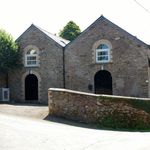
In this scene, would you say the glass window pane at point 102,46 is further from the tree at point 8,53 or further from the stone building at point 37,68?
the tree at point 8,53

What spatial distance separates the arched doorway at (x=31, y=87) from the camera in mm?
30047

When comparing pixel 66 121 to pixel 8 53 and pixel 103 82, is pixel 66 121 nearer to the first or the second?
pixel 103 82

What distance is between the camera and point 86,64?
90.6 feet

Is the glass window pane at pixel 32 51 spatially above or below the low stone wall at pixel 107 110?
above

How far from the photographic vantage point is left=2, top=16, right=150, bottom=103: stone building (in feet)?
84.6

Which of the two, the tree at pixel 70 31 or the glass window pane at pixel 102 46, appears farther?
the tree at pixel 70 31

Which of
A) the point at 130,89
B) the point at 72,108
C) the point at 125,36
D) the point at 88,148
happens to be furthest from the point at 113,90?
the point at 88,148

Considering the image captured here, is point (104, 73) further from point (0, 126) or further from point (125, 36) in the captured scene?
point (0, 126)

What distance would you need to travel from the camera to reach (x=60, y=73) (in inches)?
1125

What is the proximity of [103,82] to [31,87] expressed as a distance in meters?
6.69

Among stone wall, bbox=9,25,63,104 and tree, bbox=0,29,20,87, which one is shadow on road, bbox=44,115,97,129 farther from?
tree, bbox=0,29,20,87

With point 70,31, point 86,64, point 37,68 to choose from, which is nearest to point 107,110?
point 86,64

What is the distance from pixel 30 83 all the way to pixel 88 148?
18.9 metres

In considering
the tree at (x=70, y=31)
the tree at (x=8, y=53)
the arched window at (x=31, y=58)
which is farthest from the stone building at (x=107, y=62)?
the tree at (x=70, y=31)
